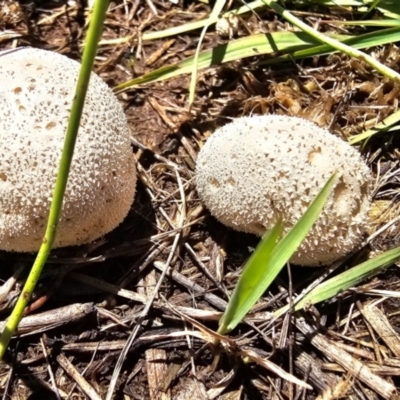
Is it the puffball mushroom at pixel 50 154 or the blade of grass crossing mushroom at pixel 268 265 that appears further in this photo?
the puffball mushroom at pixel 50 154

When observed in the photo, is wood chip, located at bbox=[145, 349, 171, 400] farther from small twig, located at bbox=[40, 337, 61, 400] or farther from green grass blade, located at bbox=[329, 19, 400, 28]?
green grass blade, located at bbox=[329, 19, 400, 28]

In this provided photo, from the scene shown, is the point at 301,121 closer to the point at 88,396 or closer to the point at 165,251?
the point at 165,251

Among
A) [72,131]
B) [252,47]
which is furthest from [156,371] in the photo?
[252,47]

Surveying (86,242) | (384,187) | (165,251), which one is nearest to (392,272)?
(384,187)

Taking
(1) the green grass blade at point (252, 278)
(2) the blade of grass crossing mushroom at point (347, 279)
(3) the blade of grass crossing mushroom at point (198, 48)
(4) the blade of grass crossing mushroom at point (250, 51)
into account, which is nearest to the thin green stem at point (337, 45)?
(4) the blade of grass crossing mushroom at point (250, 51)

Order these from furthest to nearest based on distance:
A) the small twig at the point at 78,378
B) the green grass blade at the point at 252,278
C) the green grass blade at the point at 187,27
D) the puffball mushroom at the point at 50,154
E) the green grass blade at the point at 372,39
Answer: the green grass blade at the point at 187,27 → the green grass blade at the point at 372,39 → the small twig at the point at 78,378 → the puffball mushroom at the point at 50,154 → the green grass blade at the point at 252,278

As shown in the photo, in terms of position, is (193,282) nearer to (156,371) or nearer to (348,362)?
(156,371)

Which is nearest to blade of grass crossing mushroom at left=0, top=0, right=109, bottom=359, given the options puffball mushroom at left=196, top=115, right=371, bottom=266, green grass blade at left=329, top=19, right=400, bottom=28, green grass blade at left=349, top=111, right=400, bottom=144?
puffball mushroom at left=196, top=115, right=371, bottom=266

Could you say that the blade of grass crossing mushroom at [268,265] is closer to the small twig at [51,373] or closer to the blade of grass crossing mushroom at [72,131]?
the blade of grass crossing mushroom at [72,131]
